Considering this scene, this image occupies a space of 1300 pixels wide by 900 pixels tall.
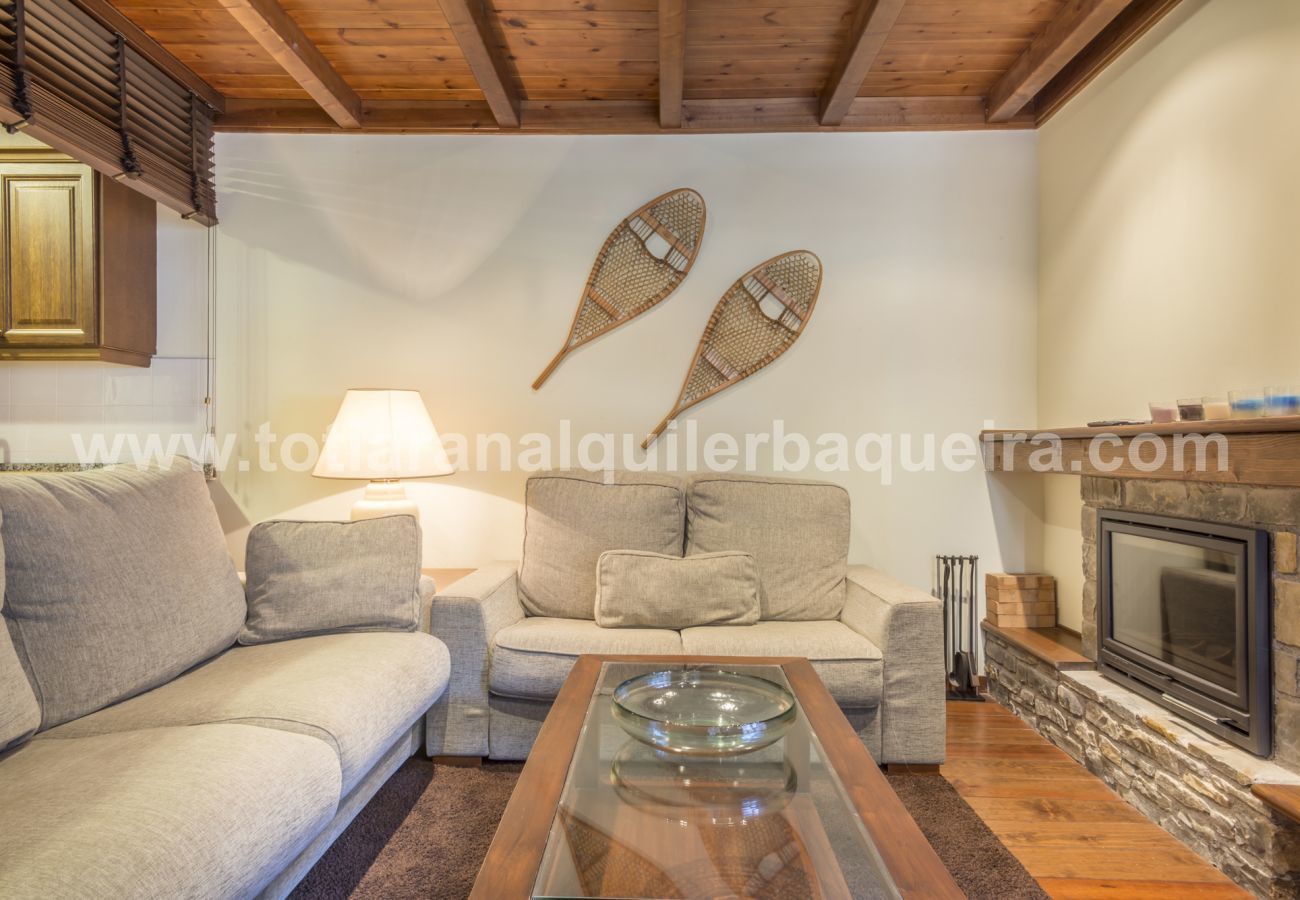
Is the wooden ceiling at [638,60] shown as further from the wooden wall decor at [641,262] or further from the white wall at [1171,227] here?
the wooden wall decor at [641,262]

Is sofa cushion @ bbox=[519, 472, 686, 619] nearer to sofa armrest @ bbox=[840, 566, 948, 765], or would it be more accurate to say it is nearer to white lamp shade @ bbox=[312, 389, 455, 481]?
white lamp shade @ bbox=[312, 389, 455, 481]

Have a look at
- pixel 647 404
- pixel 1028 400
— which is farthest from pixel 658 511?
pixel 1028 400

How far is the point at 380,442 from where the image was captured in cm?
261

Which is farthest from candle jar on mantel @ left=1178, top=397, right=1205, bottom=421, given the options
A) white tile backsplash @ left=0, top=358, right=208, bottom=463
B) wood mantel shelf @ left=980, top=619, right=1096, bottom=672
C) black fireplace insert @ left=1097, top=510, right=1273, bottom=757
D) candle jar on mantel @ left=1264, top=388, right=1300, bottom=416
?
white tile backsplash @ left=0, top=358, right=208, bottom=463

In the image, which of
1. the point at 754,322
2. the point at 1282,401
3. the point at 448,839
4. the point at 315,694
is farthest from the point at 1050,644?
the point at 315,694

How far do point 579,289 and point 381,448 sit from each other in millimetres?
1084

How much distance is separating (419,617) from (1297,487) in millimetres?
2309

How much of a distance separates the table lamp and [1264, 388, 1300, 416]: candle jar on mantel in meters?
2.47

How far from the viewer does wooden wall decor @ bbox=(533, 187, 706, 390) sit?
A: 3.07 m

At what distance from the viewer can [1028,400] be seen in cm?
308

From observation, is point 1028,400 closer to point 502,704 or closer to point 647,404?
point 647,404

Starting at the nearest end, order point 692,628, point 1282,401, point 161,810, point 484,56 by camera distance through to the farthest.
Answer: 1. point 161,810
2. point 1282,401
3. point 692,628
4. point 484,56

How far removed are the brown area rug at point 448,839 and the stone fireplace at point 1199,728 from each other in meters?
0.50

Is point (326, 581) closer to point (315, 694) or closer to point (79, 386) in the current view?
point (315, 694)
